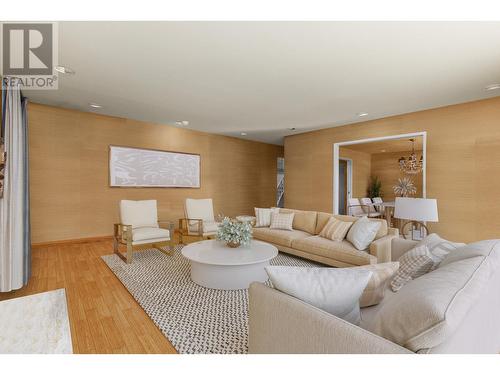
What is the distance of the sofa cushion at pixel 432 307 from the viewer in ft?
2.54

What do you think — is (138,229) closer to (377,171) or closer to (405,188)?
(405,188)

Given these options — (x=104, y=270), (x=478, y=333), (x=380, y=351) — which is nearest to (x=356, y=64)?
(x=478, y=333)

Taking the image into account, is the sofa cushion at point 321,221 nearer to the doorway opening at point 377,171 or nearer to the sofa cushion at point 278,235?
the sofa cushion at point 278,235

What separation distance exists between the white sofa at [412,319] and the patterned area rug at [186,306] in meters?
0.65

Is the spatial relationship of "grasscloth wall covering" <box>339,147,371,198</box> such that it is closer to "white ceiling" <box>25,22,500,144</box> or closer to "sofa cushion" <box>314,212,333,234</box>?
"white ceiling" <box>25,22,500,144</box>

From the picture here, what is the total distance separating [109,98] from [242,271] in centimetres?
350

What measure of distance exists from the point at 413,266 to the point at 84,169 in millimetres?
5467

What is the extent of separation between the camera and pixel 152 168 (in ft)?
18.2

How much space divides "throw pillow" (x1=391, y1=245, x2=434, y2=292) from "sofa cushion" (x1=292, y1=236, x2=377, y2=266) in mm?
1272

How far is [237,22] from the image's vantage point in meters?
2.01

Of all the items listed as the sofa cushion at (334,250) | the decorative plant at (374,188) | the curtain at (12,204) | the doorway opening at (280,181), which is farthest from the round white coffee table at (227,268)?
the decorative plant at (374,188)

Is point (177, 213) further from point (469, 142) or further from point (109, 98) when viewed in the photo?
point (469, 142)

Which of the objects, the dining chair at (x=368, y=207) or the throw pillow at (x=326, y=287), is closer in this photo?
the throw pillow at (x=326, y=287)
